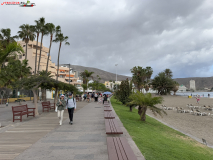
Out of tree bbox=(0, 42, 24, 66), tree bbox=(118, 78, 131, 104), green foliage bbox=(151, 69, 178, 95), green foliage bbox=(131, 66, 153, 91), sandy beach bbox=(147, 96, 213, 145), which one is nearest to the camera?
tree bbox=(0, 42, 24, 66)

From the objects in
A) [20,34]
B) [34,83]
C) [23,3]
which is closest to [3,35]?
[20,34]

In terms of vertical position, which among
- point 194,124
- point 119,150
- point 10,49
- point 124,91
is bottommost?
point 194,124

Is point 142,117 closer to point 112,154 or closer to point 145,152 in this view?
point 145,152

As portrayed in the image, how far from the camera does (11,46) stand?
8508 millimetres

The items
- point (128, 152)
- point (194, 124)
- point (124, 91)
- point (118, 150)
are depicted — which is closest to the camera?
point (128, 152)

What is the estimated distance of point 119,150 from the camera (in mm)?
4074

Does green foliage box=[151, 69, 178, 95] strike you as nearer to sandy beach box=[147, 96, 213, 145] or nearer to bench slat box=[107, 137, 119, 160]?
sandy beach box=[147, 96, 213, 145]

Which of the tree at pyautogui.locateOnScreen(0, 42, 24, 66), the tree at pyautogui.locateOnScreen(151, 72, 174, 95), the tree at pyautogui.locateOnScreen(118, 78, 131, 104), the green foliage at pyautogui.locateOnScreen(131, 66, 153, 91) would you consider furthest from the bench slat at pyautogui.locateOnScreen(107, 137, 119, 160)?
the tree at pyautogui.locateOnScreen(151, 72, 174, 95)

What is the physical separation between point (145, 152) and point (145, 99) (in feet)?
21.1

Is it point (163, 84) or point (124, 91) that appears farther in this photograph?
point (163, 84)

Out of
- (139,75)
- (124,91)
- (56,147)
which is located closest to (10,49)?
(56,147)

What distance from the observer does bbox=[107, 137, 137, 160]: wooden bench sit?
3645 millimetres

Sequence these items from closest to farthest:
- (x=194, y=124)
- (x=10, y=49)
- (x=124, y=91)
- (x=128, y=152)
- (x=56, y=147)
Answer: (x=128, y=152) → (x=56, y=147) → (x=10, y=49) → (x=194, y=124) → (x=124, y=91)

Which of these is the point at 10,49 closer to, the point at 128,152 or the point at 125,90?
the point at 128,152
